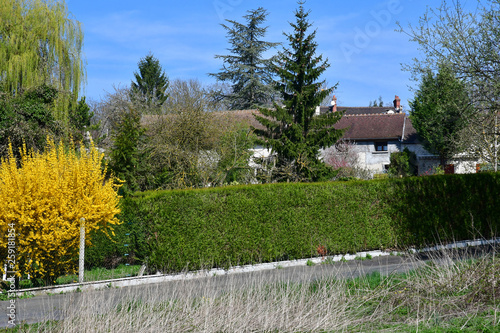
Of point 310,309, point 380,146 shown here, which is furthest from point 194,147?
point 380,146

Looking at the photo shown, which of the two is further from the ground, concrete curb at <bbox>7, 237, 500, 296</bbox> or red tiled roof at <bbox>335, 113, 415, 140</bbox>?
red tiled roof at <bbox>335, 113, 415, 140</bbox>

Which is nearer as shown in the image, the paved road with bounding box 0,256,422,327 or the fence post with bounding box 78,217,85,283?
the paved road with bounding box 0,256,422,327

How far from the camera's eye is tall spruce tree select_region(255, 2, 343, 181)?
2126 centimetres

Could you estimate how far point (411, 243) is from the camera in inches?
583

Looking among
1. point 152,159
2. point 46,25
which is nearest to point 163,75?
point 46,25

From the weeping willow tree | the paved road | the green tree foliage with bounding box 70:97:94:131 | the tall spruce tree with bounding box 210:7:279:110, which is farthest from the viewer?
the tall spruce tree with bounding box 210:7:279:110

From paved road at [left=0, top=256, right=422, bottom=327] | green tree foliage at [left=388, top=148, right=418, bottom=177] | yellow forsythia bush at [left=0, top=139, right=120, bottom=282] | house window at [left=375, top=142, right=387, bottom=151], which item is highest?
house window at [left=375, top=142, right=387, bottom=151]

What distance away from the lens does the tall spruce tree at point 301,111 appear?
21264 millimetres

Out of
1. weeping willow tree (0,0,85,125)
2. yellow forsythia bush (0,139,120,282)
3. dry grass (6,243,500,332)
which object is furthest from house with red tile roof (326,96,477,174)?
dry grass (6,243,500,332)

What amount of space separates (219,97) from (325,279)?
94.6ft

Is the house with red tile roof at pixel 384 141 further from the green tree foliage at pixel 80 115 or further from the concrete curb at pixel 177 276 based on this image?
the concrete curb at pixel 177 276

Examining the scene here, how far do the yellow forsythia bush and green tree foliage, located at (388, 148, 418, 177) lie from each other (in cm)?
3160

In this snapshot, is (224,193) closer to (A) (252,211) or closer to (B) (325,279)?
(A) (252,211)

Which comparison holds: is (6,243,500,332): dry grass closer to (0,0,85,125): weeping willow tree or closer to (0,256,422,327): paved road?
(0,256,422,327): paved road
